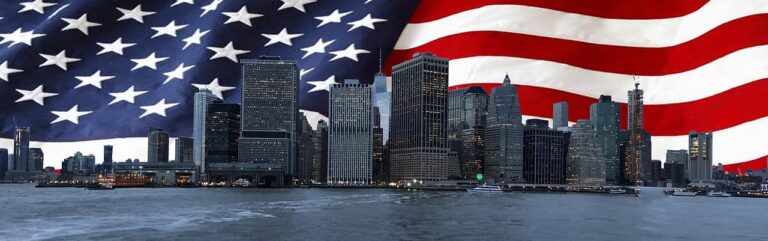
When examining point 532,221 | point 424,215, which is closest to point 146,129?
point 424,215

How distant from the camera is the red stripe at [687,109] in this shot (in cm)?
4538

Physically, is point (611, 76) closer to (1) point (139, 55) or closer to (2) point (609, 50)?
(2) point (609, 50)

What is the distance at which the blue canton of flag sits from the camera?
210ft

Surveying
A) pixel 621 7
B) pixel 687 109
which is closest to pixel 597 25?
pixel 621 7

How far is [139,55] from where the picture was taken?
6612cm

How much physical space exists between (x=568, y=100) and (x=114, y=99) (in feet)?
129

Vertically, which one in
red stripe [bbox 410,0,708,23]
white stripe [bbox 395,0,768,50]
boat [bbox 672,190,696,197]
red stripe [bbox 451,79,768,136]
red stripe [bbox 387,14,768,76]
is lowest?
boat [bbox 672,190,696,197]

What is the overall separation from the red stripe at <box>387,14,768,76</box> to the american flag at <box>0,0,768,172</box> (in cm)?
7

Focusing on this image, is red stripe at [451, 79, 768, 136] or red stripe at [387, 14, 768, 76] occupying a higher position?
red stripe at [387, 14, 768, 76]

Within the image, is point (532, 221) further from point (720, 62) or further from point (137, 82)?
point (137, 82)

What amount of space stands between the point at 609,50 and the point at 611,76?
1.88 meters

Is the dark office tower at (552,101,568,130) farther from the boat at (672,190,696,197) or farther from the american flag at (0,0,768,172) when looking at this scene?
the boat at (672,190,696,197)

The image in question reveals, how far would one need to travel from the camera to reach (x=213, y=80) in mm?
65438

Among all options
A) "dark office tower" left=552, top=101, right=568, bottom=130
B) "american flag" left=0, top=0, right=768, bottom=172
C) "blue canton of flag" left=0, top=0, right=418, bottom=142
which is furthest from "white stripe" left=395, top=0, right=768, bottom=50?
"blue canton of flag" left=0, top=0, right=418, bottom=142
